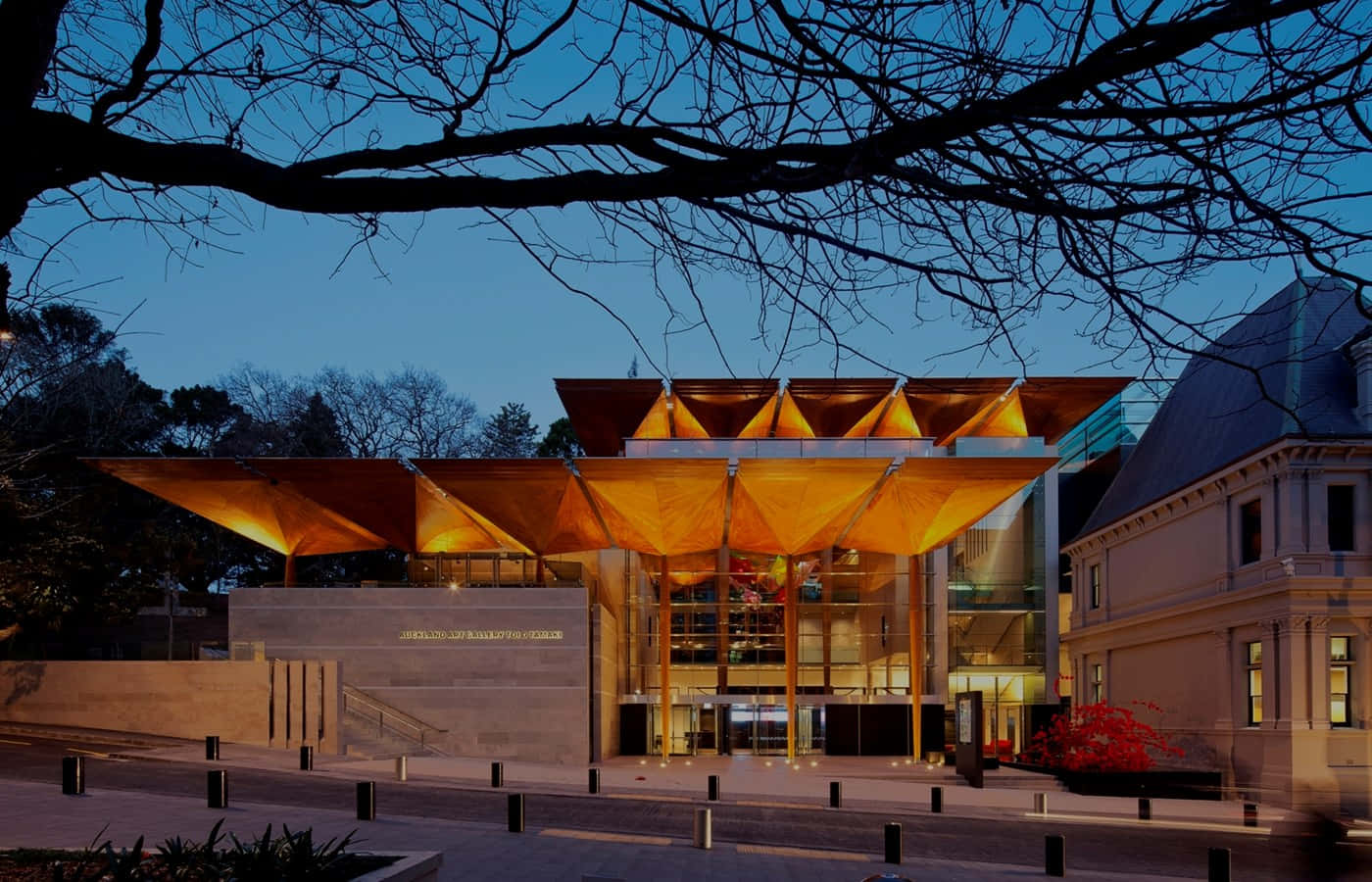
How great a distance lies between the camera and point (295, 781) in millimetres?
23797

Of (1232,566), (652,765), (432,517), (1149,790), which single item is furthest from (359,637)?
(1232,566)

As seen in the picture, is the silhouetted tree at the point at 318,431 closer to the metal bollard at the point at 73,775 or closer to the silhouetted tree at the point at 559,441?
the silhouetted tree at the point at 559,441

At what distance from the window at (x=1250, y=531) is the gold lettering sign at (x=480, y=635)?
2068 centimetres

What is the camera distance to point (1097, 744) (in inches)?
1232

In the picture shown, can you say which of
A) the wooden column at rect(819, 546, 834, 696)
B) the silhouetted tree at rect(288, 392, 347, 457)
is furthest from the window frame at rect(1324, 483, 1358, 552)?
the silhouetted tree at rect(288, 392, 347, 457)

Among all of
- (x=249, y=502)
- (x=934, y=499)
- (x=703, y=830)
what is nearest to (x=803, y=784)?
(x=934, y=499)

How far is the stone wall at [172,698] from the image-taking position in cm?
3138

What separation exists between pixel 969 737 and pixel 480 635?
15752mm

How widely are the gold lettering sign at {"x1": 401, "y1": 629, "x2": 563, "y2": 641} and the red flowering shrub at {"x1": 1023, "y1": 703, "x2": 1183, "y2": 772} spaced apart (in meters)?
15.6

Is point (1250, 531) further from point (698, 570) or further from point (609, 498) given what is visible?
point (698, 570)

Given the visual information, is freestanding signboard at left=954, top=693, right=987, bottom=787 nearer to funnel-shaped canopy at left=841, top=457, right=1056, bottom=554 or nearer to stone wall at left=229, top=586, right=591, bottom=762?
funnel-shaped canopy at left=841, top=457, right=1056, bottom=554

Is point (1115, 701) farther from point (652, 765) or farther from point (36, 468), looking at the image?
point (36, 468)

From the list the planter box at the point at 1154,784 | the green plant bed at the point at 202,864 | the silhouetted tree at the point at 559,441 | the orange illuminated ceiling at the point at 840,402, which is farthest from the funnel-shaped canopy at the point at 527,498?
the silhouetted tree at the point at 559,441

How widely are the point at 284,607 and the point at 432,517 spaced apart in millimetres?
6013
